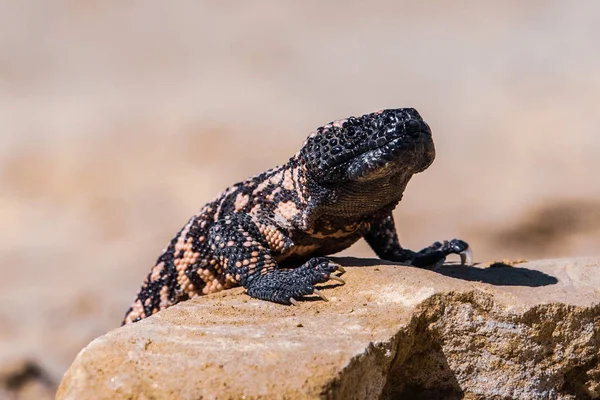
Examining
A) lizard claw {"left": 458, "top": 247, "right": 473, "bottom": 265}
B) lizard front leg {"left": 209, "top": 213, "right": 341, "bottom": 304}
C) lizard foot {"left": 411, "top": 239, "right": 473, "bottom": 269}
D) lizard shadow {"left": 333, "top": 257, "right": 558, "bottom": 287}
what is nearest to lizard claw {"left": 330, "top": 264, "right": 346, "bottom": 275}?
lizard front leg {"left": 209, "top": 213, "right": 341, "bottom": 304}

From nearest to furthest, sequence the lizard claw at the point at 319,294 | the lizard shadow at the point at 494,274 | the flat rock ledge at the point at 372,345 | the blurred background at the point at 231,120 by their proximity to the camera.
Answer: the flat rock ledge at the point at 372,345 < the lizard claw at the point at 319,294 < the lizard shadow at the point at 494,274 < the blurred background at the point at 231,120

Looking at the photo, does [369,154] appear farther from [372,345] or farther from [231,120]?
[231,120]

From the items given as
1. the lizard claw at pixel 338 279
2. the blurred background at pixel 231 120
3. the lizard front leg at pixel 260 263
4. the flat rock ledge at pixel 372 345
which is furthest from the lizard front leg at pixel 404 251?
the blurred background at pixel 231 120

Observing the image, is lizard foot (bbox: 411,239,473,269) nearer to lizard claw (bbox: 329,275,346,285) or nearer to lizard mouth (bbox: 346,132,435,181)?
lizard mouth (bbox: 346,132,435,181)

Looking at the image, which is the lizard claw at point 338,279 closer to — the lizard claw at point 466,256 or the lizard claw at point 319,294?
the lizard claw at point 319,294

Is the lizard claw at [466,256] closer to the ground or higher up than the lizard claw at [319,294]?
higher up
